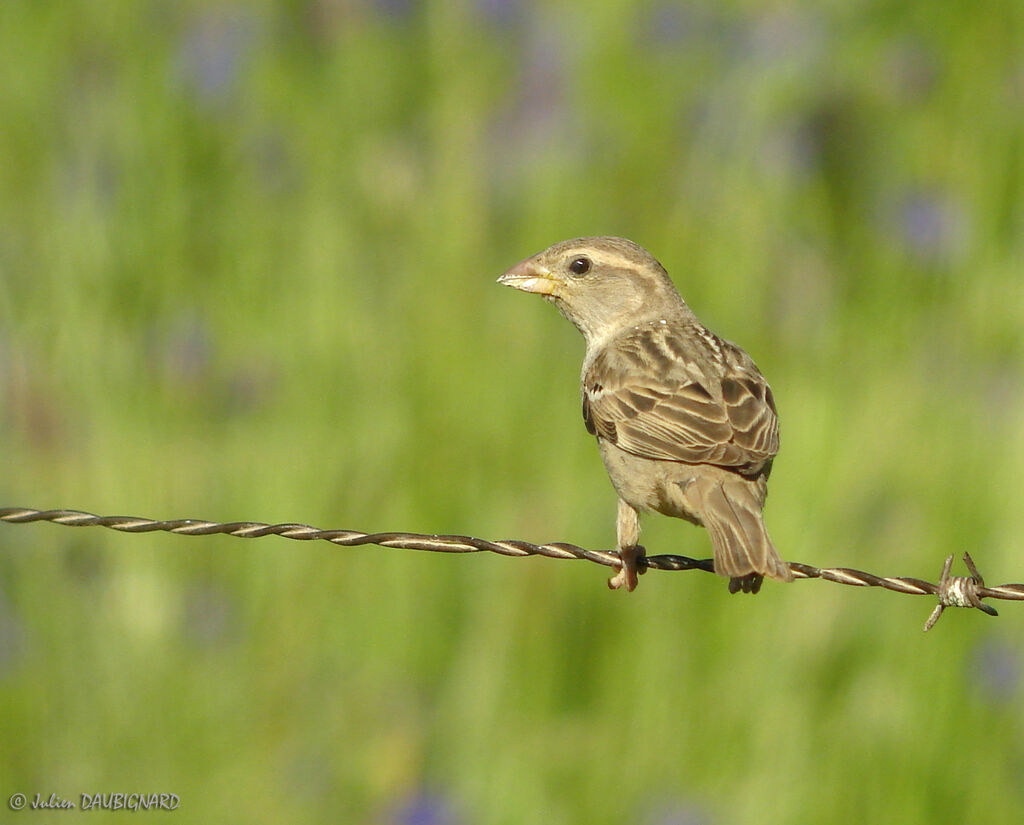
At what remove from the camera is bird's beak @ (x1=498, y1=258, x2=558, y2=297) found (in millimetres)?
5965

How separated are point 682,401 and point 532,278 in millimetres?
1187

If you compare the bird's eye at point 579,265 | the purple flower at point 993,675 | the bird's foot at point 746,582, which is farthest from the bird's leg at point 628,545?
the purple flower at point 993,675

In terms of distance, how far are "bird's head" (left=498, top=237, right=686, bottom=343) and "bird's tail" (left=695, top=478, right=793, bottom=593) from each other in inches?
54.4

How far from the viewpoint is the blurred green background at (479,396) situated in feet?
19.7

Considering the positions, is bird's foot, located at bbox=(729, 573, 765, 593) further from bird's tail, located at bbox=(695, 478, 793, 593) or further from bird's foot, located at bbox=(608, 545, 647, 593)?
bird's foot, located at bbox=(608, 545, 647, 593)

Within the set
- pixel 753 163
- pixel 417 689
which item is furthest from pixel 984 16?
pixel 417 689

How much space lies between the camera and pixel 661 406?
16.7 ft

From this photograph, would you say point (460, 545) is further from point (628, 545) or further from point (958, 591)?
point (958, 591)

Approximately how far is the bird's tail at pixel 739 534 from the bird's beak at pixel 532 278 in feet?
4.73

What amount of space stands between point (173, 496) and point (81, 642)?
29.8 inches

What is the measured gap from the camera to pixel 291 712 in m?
6.14

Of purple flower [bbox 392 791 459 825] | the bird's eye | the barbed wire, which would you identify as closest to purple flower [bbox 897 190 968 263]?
the bird's eye

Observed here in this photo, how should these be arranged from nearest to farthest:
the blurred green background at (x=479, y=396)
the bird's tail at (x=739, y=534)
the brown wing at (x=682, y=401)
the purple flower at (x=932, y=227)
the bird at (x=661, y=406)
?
the bird's tail at (x=739, y=534) < the bird at (x=661, y=406) < the brown wing at (x=682, y=401) < the blurred green background at (x=479, y=396) < the purple flower at (x=932, y=227)

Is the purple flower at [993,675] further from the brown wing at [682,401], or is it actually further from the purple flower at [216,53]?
the purple flower at [216,53]
